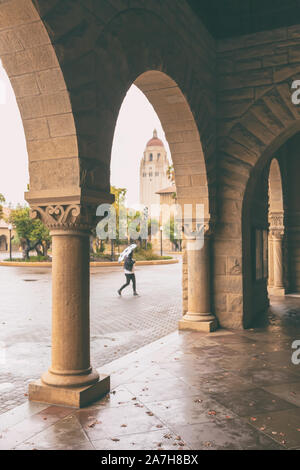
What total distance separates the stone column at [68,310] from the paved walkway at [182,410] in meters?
0.22

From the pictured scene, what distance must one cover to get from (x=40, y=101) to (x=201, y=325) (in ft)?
16.8

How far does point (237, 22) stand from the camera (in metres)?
7.64

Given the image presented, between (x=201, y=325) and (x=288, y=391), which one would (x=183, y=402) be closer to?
(x=288, y=391)

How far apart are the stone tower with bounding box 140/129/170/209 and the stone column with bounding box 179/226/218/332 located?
352 feet

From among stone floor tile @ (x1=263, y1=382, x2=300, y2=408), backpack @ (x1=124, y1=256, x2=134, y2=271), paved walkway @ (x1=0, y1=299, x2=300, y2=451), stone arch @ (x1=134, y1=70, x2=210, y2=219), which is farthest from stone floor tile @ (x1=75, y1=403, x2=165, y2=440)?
backpack @ (x1=124, y1=256, x2=134, y2=271)

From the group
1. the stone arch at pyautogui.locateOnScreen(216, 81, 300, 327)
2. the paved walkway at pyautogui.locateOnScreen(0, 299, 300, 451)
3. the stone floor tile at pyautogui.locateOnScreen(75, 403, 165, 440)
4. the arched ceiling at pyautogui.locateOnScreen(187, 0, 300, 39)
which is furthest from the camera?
the stone arch at pyautogui.locateOnScreen(216, 81, 300, 327)

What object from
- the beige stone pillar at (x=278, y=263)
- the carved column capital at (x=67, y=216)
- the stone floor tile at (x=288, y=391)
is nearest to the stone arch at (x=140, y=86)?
the carved column capital at (x=67, y=216)

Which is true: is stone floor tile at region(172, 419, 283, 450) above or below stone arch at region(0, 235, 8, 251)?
below

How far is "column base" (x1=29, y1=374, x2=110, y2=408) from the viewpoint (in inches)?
169

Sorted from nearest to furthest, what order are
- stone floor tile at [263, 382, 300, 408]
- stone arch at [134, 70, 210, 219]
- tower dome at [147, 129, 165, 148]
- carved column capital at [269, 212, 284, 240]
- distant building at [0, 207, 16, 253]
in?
stone floor tile at [263, 382, 300, 408] < stone arch at [134, 70, 210, 219] < carved column capital at [269, 212, 284, 240] < distant building at [0, 207, 16, 253] < tower dome at [147, 129, 165, 148]

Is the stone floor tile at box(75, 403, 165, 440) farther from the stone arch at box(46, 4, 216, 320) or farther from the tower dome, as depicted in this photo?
the tower dome

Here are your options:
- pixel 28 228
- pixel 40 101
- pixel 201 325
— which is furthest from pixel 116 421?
pixel 28 228

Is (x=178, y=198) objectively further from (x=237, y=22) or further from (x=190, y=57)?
(x=237, y=22)

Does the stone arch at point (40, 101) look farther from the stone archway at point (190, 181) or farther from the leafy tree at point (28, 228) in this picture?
the leafy tree at point (28, 228)
